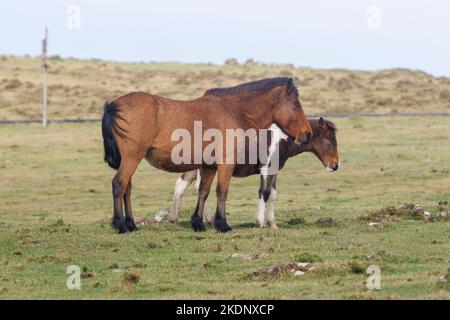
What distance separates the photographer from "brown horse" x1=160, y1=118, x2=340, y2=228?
57.4ft

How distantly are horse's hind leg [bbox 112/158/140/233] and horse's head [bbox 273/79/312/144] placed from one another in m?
2.55

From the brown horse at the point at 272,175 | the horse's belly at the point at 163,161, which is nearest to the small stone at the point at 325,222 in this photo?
the brown horse at the point at 272,175

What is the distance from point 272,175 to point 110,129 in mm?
2804

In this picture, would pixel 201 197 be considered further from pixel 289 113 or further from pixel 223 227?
pixel 289 113

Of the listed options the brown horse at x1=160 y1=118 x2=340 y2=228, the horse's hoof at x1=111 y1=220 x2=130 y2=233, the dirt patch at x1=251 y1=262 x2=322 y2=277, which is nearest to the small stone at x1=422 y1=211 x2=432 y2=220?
the brown horse at x1=160 y1=118 x2=340 y2=228

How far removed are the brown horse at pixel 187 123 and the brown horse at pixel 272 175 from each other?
0.33m

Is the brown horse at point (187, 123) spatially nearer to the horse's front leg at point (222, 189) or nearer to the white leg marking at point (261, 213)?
the horse's front leg at point (222, 189)

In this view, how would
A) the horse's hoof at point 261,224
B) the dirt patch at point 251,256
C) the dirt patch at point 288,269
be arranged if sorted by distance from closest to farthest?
the dirt patch at point 288,269
the dirt patch at point 251,256
the horse's hoof at point 261,224

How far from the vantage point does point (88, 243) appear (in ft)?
51.5

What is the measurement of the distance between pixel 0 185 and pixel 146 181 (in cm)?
383

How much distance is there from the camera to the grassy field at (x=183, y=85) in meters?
52.8
